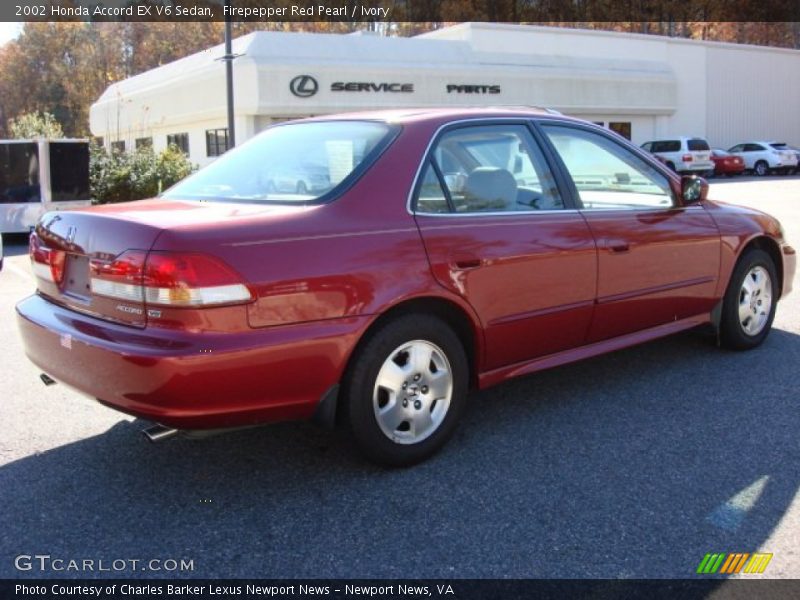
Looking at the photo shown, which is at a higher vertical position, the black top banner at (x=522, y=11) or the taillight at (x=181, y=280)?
the black top banner at (x=522, y=11)

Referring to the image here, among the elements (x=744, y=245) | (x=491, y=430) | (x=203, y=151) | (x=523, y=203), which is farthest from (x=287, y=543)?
(x=203, y=151)

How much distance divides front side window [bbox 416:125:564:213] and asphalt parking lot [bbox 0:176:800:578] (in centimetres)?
121

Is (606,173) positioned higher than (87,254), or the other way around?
(606,173)

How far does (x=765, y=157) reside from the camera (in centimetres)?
3522

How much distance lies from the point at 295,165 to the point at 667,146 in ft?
106

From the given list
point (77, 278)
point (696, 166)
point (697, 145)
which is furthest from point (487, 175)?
point (697, 145)

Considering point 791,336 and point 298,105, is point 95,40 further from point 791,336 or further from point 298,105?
point 791,336

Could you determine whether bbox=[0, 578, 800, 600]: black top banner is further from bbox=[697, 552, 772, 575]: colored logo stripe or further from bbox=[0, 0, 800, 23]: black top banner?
bbox=[0, 0, 800, 23]: black top banner

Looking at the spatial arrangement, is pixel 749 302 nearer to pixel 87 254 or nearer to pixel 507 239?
pixel 507 239

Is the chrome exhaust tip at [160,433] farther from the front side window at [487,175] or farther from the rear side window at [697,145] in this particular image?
the rear side window at [697,145]

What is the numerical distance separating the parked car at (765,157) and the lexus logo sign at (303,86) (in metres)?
19.7

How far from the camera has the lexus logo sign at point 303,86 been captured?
2839cm

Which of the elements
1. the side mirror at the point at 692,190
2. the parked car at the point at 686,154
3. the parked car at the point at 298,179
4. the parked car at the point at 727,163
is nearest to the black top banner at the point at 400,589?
the parked car at the point at 298,179

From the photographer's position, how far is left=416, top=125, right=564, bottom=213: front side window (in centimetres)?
394
